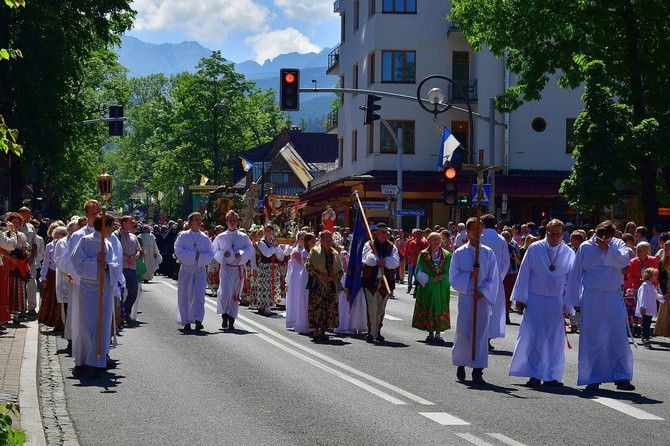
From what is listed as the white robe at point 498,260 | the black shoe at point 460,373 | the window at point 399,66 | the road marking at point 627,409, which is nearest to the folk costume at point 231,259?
the white robe at point 498,260

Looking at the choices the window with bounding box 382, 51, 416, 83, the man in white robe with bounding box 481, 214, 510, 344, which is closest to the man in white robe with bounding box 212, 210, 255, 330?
the man in white robe with bounding box 481, 214, 510, 344

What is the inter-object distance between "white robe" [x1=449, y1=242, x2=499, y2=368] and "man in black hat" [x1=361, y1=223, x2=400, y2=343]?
Result: 5.53 meters

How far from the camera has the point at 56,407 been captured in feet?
42.5

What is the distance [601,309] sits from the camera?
15.2 meters

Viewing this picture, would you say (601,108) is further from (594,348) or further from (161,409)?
(161,409)

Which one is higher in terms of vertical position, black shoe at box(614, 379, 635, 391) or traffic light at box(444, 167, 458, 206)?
traffic light at box(444, 167, 458, 206)

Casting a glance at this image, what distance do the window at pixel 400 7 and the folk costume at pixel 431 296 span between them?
1655 inches

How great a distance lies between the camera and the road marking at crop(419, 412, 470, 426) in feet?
38.8

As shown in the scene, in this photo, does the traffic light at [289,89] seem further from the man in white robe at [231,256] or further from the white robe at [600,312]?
the white robe at [600,312]

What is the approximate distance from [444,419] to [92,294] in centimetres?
567

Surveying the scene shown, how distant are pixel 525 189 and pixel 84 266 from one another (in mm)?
43720

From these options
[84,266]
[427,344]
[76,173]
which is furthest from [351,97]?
[84,266]

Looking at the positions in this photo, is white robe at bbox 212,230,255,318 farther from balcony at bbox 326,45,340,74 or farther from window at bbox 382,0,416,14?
balcony at bbox 326,45,340,74

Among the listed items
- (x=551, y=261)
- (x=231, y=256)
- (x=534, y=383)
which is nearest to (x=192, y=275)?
(x=231, y=256)
